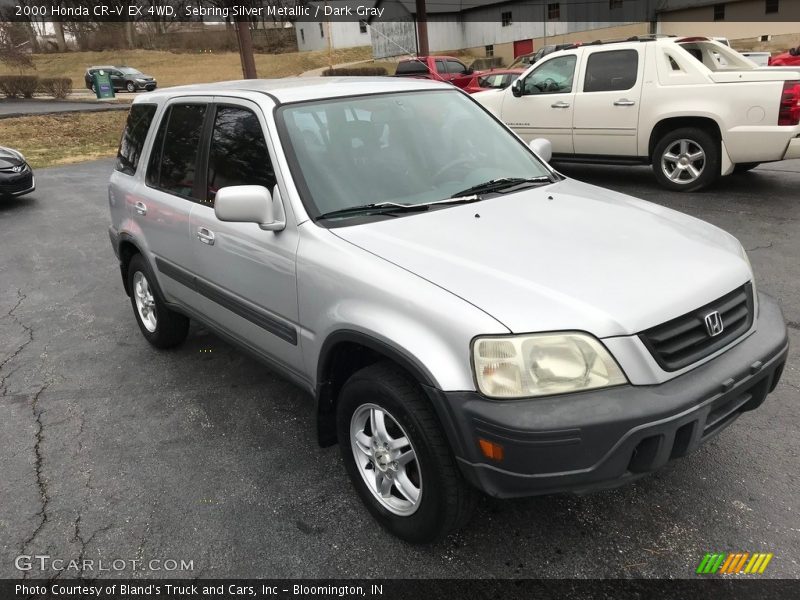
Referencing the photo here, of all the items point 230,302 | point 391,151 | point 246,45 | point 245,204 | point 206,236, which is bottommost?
point 230,302

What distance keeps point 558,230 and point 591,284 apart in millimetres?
529

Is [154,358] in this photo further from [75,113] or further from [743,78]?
[75,113]

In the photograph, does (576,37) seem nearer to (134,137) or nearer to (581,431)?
(134,137)

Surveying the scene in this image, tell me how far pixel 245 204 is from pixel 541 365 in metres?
1.43

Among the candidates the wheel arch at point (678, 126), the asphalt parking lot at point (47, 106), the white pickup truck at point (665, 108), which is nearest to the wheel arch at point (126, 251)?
the white pickup truck at point (665, 108)

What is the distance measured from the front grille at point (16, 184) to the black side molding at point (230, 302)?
762cm

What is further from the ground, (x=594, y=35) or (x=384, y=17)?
(x=384, y=17)

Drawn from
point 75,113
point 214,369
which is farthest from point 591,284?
point 75,113

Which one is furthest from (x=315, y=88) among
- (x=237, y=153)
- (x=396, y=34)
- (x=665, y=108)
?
(x=396, y=34)

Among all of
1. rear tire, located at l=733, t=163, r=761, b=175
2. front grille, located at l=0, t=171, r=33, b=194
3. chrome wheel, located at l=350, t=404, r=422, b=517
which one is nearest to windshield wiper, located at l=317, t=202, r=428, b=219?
chrome wheel, located at l=350, t=404, r=422, b=517

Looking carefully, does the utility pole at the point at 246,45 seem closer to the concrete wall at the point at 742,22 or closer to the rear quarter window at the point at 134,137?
the rear quarter window at the point at 134,137

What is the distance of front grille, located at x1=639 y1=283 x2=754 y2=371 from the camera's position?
214cm

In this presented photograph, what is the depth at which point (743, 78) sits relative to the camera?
7.27m

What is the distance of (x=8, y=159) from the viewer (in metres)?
10.3
